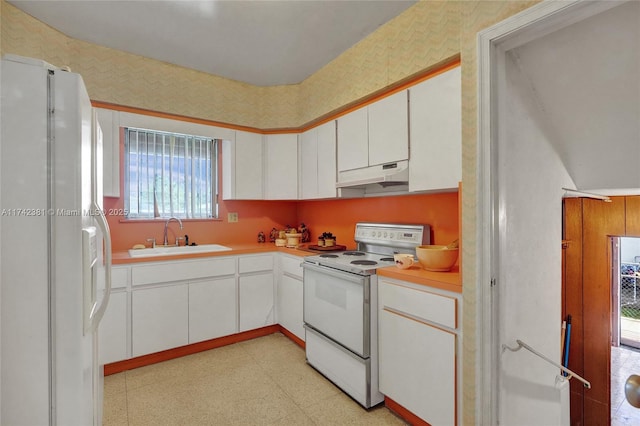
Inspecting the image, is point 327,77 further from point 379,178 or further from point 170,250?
point 170,250

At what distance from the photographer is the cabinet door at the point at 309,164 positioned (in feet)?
9.89

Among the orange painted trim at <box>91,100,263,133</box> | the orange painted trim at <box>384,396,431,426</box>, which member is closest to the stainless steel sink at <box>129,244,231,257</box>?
the orange painted trim at <box>91,100,263,133</box>

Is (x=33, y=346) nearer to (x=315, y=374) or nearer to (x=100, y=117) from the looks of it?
(x=315, y=374)

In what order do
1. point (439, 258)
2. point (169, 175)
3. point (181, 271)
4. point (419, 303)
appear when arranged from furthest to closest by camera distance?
point (169, 175)
point (181, 271)
point (439, 258)
point (419, 303)

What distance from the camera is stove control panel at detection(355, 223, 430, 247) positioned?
2257 millimetres

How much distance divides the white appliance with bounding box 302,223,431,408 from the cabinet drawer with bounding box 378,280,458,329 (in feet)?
0.29

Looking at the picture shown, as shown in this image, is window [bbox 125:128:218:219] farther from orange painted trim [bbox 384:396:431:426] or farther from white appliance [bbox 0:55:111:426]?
orange painted trim [bbox 384:396:431:426]

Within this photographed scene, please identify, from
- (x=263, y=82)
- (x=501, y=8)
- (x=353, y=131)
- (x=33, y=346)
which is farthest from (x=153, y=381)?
(x=501, y=8)

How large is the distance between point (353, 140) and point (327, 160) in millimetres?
393

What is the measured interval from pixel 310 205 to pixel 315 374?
185 cm

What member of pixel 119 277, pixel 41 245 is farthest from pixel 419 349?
pixel 119 277

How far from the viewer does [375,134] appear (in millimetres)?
2322

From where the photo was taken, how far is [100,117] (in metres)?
2.48

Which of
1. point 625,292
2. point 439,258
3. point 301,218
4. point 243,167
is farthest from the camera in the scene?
point 301,218
